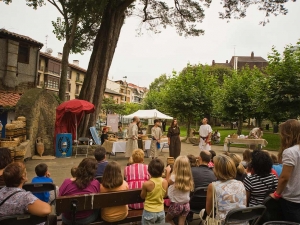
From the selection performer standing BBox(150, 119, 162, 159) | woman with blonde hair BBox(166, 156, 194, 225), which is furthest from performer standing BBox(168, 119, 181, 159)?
woman with blonde hair BBox(166, 156, 194, 225)

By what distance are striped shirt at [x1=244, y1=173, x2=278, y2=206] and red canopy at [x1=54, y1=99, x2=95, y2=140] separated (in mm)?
9398

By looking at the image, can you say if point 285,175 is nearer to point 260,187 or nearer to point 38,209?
point 260,187

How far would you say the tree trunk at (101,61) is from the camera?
13508 mm

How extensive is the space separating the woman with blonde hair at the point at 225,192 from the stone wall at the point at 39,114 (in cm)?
904

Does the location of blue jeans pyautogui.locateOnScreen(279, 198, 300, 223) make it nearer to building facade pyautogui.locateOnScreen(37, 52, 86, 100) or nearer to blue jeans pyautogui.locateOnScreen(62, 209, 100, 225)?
blue jeans pyautogui.locateOnScreen(62, 209, 100, 225)

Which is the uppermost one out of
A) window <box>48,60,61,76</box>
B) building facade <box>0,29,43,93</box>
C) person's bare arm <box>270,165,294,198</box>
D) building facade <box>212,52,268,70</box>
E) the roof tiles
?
building facade <box>212,52,268,70</box>

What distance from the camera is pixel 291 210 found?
9.39 feet

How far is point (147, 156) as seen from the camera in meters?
12.7

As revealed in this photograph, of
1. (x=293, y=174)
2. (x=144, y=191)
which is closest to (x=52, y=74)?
(x=144, y=191)

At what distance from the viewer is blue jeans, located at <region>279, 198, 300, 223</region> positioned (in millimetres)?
2838

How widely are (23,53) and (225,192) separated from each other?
28.9 meters

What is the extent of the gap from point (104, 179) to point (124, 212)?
52cm

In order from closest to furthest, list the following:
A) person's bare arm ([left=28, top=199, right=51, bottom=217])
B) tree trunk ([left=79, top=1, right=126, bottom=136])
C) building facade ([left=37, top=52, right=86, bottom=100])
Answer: person's bare arm ([left=28, top=199, right=51, bottom=217])
tree trunk ([left=79, top=1, right=126, bottom=136])
building facade ([left=37, top=52, right=86, bottom=100])

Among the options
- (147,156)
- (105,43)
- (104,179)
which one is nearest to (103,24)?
(105,43)
